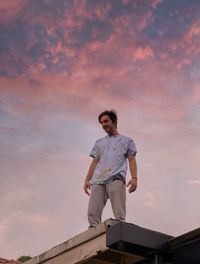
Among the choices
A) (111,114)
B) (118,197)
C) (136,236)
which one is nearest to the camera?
(136,236)

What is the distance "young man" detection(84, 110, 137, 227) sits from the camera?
20.2ft

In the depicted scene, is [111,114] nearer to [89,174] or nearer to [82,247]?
[89,174]

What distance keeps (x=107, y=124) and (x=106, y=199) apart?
1.05 metres

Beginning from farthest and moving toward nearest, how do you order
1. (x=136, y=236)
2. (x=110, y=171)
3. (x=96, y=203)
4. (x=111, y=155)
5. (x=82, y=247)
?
(x=111, y=155) < (x=110, y=171) < (x=96, y=203) < (x=82, y=247) < (x=136, y=236)

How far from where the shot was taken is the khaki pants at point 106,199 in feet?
19.9

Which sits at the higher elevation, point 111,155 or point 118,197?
point 111,155

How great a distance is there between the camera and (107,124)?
6781 mm

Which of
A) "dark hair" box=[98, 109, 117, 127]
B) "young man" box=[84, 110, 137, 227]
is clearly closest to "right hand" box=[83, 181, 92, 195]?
"young man" box=[84, 110, 137, 227]

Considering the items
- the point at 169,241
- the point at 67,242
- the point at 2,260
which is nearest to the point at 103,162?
the point at 67,242

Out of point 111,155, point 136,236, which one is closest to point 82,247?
point 136,236

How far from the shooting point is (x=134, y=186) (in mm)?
6270

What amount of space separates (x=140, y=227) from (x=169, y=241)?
0.35 m

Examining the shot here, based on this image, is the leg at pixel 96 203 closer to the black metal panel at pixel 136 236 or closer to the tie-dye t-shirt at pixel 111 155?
the tie-dye t-shirt at pixel 111 155

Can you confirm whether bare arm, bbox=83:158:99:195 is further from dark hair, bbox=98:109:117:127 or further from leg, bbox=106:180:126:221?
dark hair, bbox=98:109:117:127
